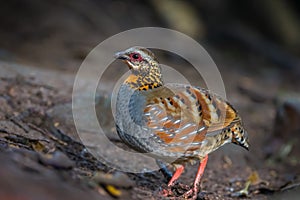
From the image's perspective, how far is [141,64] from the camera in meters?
5.33

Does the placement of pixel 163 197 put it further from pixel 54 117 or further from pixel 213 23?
pixel 213 23

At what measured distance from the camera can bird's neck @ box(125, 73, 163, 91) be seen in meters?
5.24

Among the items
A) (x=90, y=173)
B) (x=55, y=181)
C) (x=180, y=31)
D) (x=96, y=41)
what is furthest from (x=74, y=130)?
(x=180, y=31)

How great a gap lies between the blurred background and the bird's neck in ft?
2.94

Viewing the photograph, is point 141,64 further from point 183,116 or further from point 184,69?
point 184,69

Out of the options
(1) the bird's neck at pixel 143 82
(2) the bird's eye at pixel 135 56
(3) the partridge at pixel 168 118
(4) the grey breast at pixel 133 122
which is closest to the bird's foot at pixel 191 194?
(3) the partridge at pixel 168 118

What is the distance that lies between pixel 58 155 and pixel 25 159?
0.82 feet

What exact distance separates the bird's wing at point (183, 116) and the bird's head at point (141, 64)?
0.17 m

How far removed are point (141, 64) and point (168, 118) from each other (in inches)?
27.8

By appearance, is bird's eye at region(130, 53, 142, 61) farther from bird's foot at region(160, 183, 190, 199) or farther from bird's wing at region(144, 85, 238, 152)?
bird's foot at region(160, 183, 190, 199)

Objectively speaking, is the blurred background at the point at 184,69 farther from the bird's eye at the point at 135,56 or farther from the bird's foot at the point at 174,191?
the bird's eye at the point at 135,56

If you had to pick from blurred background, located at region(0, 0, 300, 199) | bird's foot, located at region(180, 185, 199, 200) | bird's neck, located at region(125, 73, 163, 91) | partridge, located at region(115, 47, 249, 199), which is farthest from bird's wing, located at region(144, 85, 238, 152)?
blurred background, located at region(0, 0, 300, 199)

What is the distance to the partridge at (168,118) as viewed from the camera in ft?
16.0

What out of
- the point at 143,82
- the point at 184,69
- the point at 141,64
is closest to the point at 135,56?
the point at 141,64
